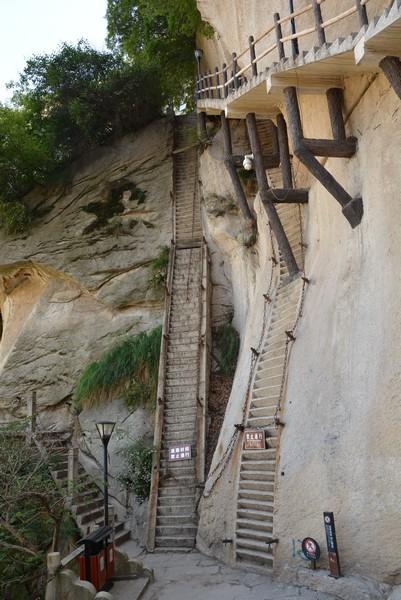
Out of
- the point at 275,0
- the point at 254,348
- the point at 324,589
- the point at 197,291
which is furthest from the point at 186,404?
the point at 275,0

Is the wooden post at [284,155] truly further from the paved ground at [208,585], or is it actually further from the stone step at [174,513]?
the paved ground at [208,585]

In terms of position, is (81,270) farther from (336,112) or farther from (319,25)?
(319,25)

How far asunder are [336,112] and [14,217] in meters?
13.0

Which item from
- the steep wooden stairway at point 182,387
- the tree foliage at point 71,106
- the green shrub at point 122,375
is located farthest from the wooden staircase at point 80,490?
the tree foliage at point 71,106

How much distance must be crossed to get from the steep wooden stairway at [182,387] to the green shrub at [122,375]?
2.06 ft

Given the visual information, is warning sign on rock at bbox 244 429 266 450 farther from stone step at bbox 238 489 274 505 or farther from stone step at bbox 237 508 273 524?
stone step at bbox 237 508 273 524

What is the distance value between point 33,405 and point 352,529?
9.35 m

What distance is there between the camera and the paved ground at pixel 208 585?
22.0ft

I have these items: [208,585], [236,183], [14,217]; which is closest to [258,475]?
[208,585]

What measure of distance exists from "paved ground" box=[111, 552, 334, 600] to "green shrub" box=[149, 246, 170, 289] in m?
8.60

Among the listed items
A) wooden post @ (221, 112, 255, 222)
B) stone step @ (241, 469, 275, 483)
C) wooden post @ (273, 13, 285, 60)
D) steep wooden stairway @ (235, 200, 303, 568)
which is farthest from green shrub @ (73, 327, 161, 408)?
wooden post @ (273, 13, 285, 60)

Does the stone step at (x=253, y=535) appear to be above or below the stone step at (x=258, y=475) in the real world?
below

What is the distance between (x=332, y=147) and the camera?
8141 millimetres

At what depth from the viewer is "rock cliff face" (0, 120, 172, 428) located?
50.2ft
